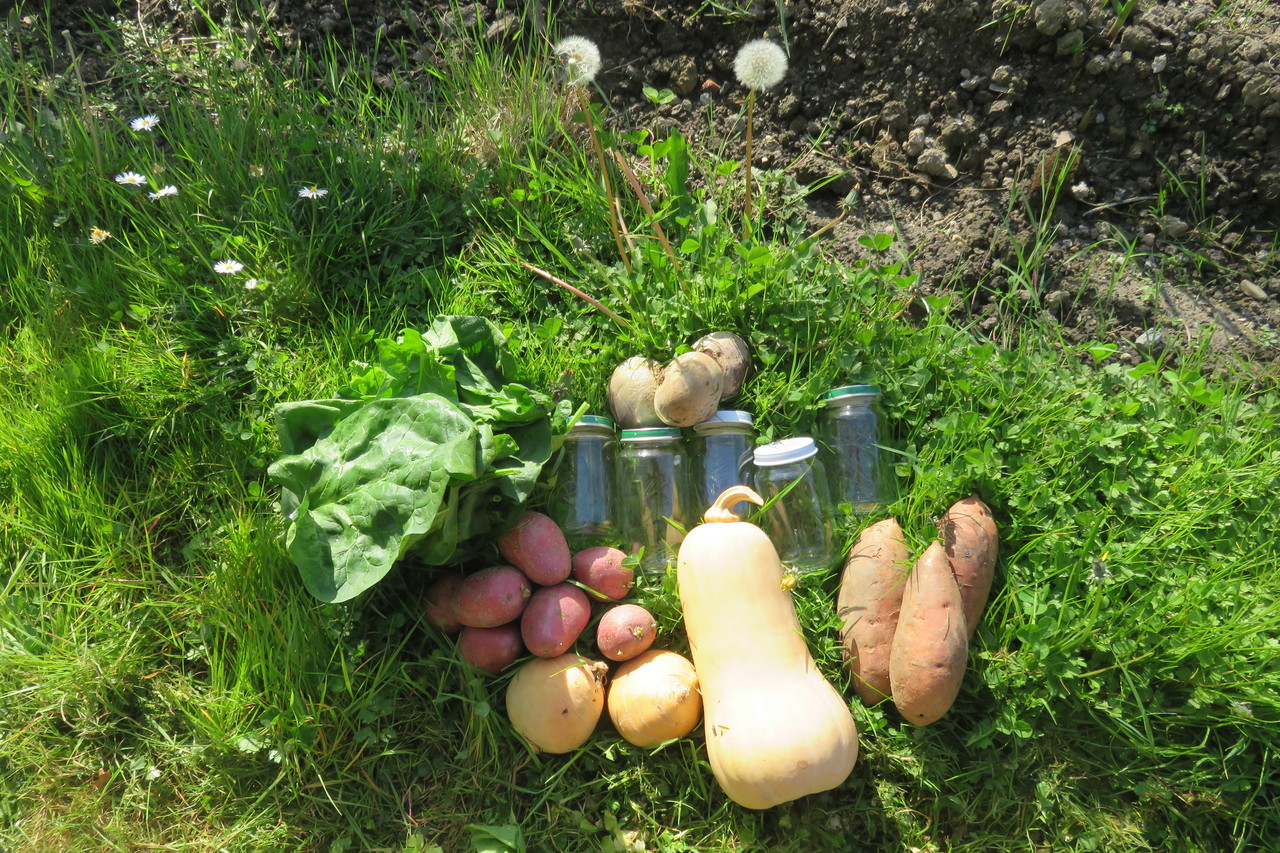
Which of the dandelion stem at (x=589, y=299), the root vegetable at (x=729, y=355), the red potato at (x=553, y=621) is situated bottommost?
the red potato at (x=553, y=621)

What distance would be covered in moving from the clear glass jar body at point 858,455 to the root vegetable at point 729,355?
1.00ft

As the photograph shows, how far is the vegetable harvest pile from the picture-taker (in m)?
2.22

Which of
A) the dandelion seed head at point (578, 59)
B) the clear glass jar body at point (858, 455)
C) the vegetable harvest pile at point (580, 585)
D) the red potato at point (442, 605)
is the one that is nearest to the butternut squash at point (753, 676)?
the vegetable harvest pile at point (580, 585)

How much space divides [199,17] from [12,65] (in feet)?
2.46

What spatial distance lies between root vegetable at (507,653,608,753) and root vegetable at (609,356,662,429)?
2.67 ft

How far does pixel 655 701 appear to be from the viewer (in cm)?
234

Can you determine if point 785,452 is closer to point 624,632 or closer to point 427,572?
point 624,632

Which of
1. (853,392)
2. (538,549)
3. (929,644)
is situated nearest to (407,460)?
(538,549)

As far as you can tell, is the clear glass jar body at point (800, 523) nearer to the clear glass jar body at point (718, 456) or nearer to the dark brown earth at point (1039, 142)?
the clear glass jar body at point (718, 456)

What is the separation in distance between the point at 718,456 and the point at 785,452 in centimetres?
27

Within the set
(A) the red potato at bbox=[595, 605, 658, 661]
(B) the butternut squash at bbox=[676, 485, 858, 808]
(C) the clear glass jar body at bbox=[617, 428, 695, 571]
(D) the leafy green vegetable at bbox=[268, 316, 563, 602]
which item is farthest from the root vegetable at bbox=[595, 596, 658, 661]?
(D) the leafy green vegetable at bbox=[268, 316, 563, 602]

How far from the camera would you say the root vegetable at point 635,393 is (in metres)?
2.74

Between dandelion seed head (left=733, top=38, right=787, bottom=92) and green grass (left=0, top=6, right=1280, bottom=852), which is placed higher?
dandelion seed head (left=733, top=38, right=787, bottom=92)

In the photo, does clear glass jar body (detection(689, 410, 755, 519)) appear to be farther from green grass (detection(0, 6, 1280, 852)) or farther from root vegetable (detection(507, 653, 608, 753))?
root vegetable (detection(507, 653, 608, 753))
